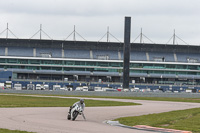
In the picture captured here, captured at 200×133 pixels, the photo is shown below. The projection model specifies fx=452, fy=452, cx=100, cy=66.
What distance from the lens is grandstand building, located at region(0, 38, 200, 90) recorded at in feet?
481

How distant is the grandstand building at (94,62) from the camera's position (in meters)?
147

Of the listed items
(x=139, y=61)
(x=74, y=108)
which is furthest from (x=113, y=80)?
(x=74, y=108)

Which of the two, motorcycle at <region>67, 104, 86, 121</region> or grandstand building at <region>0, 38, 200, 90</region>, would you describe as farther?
grandstand building at <region>0, 38, 200, 90</region>

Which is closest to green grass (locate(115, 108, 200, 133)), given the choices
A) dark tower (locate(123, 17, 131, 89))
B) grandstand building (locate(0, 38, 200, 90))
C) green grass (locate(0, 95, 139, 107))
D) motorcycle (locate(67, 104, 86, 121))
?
A: motorcycle (locate(67, 104, 86, 121))

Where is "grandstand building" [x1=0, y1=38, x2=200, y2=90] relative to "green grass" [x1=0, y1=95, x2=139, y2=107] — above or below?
above

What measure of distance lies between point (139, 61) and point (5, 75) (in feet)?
144

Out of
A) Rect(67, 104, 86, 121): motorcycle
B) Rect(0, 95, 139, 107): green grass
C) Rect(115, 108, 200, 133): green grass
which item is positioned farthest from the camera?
Rect(0, 95, 139, 107): green grass

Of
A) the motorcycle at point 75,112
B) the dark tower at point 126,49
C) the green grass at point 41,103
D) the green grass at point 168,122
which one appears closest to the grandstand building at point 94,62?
the dark tower at point 126,49

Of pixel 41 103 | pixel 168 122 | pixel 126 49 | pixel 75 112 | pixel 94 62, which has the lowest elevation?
pixel 168 122

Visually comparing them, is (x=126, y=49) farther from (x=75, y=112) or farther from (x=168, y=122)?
(x=75, y=112)

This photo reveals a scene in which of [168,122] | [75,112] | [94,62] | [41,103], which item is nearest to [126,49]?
[94,62]

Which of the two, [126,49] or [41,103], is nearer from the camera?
[41,103]

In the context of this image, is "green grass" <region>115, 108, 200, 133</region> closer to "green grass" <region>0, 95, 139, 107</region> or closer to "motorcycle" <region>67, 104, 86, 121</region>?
"motorcycle" <region>67, 104, 86, 121</region>

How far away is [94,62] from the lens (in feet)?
486
